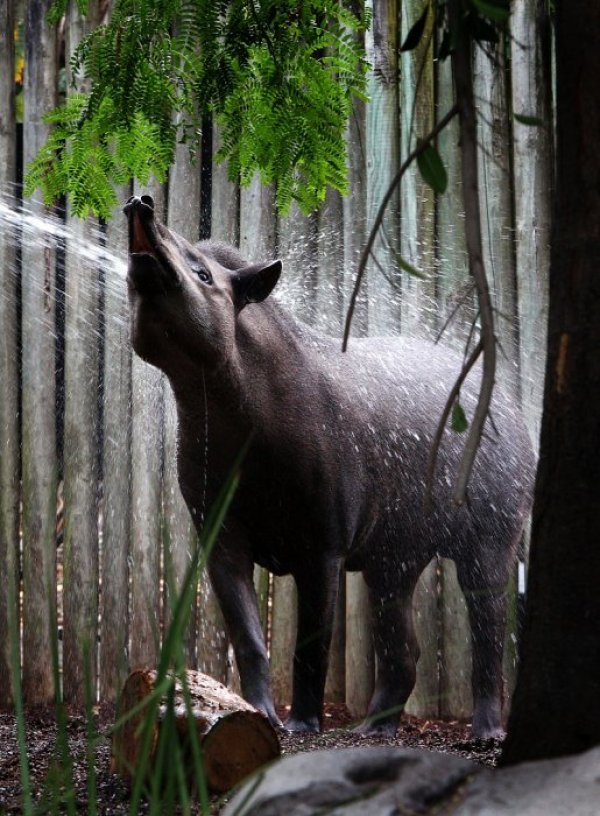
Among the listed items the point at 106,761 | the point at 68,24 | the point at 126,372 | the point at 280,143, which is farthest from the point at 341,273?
the point at 106,761

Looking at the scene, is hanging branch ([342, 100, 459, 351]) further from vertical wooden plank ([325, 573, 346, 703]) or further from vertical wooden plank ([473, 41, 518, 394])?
vertical wooden plank ([325, 573, 346, 703])

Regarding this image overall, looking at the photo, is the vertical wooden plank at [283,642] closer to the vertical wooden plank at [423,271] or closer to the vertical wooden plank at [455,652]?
the vertical wooden plank at [423,271]

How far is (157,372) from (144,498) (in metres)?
0.56

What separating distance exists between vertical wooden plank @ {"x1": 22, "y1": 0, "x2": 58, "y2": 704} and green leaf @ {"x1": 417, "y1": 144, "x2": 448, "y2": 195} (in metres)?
3.72

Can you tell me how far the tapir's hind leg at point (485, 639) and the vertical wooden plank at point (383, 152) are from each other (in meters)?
1.26

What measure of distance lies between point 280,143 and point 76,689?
9.90ft

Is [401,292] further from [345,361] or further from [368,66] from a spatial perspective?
[368,66]

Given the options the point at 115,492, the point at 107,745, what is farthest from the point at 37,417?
the point at 107,745

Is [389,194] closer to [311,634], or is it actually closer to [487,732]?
[311,634]

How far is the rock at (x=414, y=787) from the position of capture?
1.57 meters

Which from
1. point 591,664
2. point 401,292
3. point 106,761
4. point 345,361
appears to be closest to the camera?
point 591,664

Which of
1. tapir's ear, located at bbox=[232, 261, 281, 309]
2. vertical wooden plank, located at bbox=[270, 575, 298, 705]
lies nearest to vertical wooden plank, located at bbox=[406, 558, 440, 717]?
vertical wooden plank, located at bbox=[270, 575, 298, 705]

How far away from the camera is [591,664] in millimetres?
1958

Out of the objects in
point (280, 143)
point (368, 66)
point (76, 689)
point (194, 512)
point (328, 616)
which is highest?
point (368, 66)
